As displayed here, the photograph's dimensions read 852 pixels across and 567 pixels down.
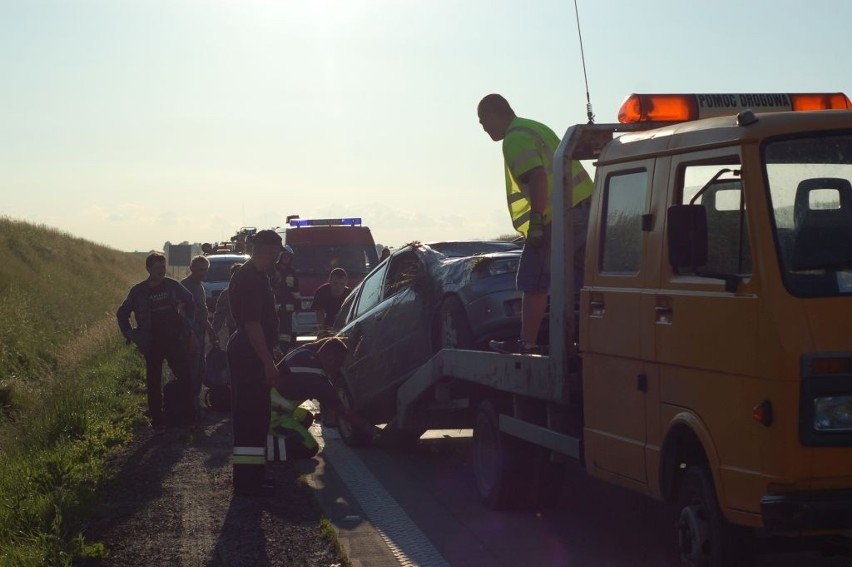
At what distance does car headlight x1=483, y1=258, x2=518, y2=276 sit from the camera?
33.3 ft

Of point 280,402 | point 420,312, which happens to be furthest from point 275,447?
point 420,312

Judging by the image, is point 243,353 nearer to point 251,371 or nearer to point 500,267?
point 251,371

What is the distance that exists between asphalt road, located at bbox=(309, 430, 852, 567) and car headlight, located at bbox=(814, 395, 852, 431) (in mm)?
1552

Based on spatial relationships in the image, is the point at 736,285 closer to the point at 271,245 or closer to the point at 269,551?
the point at 269,551

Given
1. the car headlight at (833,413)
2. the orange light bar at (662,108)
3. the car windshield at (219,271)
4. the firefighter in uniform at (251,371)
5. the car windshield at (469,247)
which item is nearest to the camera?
the car headlight at (833,413)

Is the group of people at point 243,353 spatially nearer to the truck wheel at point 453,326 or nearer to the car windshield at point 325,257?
the truck wheel at point 453,326

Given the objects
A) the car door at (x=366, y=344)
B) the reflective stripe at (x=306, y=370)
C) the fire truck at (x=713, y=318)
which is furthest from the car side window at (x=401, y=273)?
the fire truck at (x=713, y=318)

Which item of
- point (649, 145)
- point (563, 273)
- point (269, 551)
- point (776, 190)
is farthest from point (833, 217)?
point (269, 551)

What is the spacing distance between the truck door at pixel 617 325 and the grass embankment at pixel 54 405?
3.04m

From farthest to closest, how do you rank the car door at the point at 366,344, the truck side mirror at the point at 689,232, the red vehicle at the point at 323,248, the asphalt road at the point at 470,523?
the red vehicle at the point at 323,248
the car door at the point at 366,344
the asphalt road at the point at 470,523
the truck side mirror at the point at 689,232

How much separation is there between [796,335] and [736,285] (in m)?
0.42

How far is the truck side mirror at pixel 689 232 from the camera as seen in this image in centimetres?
586

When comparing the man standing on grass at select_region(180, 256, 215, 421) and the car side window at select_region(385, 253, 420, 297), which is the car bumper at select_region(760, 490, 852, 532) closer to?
the car side window at select_region(385, 253, 420, 297)

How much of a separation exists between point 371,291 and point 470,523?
15.5 ft
